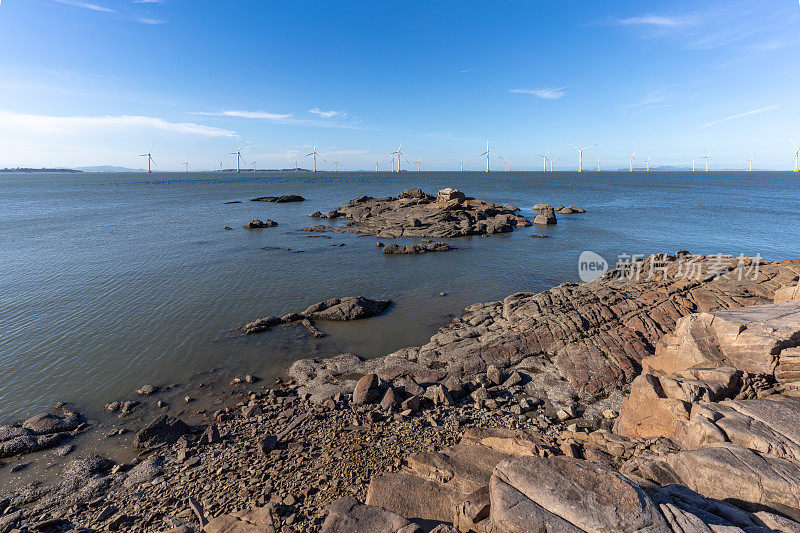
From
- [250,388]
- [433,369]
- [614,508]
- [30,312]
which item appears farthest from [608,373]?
[30,312]

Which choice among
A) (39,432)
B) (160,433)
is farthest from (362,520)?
(39,432)

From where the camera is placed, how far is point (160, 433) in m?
12.2

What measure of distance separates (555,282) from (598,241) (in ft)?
79.0

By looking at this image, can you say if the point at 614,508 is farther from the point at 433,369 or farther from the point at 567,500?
the point at 433,369

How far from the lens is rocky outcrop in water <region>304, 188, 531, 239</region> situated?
180ft

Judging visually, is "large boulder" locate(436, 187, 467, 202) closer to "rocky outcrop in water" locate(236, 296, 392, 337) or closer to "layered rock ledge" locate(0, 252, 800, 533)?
"rocky outcrop in water" locate(236, 296, 392, 337)

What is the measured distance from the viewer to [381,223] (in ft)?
199

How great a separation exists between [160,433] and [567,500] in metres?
12.5

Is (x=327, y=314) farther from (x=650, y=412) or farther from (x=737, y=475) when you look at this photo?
(x=737, y=475)

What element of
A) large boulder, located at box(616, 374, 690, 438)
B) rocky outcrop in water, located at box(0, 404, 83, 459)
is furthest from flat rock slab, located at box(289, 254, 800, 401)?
rocky outcrop in water, located at box(0, 404, 83, 459)

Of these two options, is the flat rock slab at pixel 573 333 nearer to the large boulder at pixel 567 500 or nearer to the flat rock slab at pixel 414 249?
the large boulder at pixel 567 500

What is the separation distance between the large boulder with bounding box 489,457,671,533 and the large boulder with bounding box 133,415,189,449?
1080 centimetres

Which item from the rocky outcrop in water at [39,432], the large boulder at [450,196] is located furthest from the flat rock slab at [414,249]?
the rocky outcrop in water at [39,432]

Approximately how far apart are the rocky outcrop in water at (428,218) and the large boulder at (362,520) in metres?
45.3
